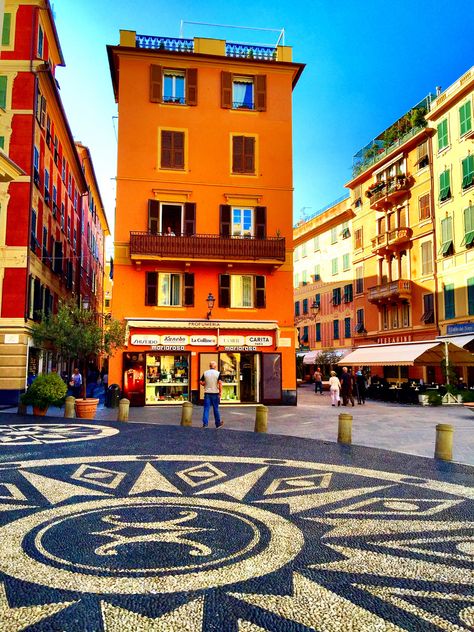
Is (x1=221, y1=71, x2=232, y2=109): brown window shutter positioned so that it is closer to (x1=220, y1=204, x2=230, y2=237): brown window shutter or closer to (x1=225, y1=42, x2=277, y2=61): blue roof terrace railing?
(x1=225, y1=42, x2=277, y2=61): blue roof terrace railing

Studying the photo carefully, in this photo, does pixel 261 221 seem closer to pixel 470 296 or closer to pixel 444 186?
pixel 470 296

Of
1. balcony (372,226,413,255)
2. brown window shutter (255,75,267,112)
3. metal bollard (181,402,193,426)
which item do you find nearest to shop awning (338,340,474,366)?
balcony (372,226,413,255)

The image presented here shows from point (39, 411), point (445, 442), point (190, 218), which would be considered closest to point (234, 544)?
point (445, 442)

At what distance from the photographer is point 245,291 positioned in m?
25.1

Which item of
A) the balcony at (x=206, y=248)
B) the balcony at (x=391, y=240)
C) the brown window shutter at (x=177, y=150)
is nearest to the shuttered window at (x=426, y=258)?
the balcony at (x=391, y=240)

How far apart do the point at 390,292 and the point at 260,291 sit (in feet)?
50.8

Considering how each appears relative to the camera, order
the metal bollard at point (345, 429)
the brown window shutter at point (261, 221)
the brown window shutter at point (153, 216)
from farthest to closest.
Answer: the brown window shutter at point (261, 221) < the brown window shutter at point (153, 216) < the metal bollard at point (345, 429)

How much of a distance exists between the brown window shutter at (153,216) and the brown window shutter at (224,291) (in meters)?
3.64

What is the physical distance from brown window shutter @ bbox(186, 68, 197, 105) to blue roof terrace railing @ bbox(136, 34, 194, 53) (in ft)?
3.47

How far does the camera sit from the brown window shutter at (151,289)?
24.0 metres

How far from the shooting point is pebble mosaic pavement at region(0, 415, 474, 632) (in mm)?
3459

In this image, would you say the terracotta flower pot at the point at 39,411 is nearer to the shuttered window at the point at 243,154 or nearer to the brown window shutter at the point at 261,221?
the brown window shutter at the point at 261,221

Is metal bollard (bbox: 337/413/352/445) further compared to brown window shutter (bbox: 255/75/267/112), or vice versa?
brown window shutter (bbox: 255/75/267/112)

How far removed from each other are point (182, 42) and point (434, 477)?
24.6m
